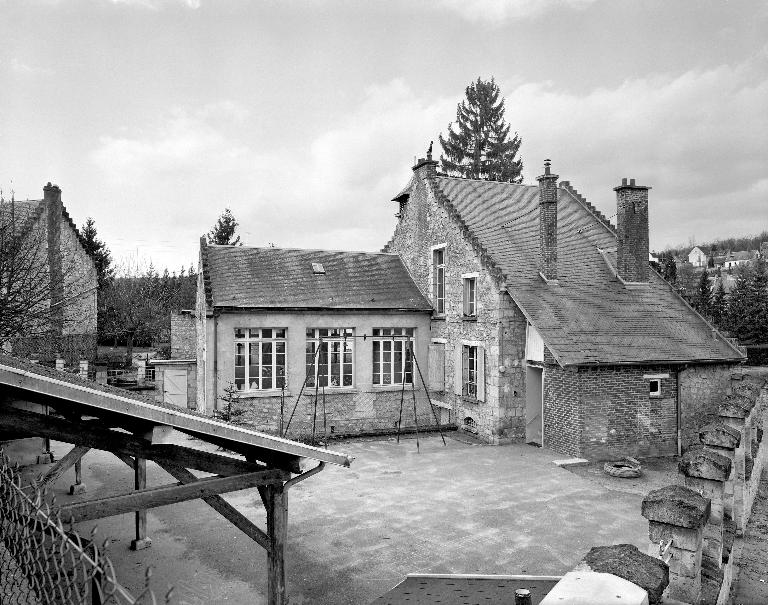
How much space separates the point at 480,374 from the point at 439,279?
390 cm

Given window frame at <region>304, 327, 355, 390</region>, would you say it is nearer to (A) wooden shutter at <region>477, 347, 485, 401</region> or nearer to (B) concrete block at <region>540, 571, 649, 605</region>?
(A) wooden shutter at <region>477, 347, 485, 401</region>

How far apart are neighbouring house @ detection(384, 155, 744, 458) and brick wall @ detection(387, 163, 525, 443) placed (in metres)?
0.04

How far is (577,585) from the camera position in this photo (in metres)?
2.69

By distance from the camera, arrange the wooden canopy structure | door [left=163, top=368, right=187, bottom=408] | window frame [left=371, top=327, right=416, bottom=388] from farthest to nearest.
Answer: door [left=163, top=368, right=187, bottom=408] → window frame [left=371, top=327, right=416, bottom=388] → the wooden canopy structure

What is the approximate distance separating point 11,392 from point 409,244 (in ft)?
57.8

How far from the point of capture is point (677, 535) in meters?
5.39

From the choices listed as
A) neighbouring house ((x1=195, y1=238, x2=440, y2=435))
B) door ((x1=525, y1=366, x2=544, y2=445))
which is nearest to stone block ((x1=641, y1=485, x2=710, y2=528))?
door ((x1=525, y1=366, x2=544, y2=445))

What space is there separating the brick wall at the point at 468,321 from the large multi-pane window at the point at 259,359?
533 cm

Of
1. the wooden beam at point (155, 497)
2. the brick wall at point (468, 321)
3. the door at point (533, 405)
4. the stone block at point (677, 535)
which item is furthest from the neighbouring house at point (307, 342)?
the stone block at point (677, 535)

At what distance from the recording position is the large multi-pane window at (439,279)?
774 inches

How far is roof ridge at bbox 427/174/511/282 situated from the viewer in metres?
16.8

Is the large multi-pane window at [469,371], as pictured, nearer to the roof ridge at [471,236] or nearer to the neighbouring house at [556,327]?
the neighbouring house at [556,327]

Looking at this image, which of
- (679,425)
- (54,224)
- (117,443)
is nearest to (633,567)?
(117,443)

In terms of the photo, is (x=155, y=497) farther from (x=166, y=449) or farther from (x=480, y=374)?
(x=480, y=374)
